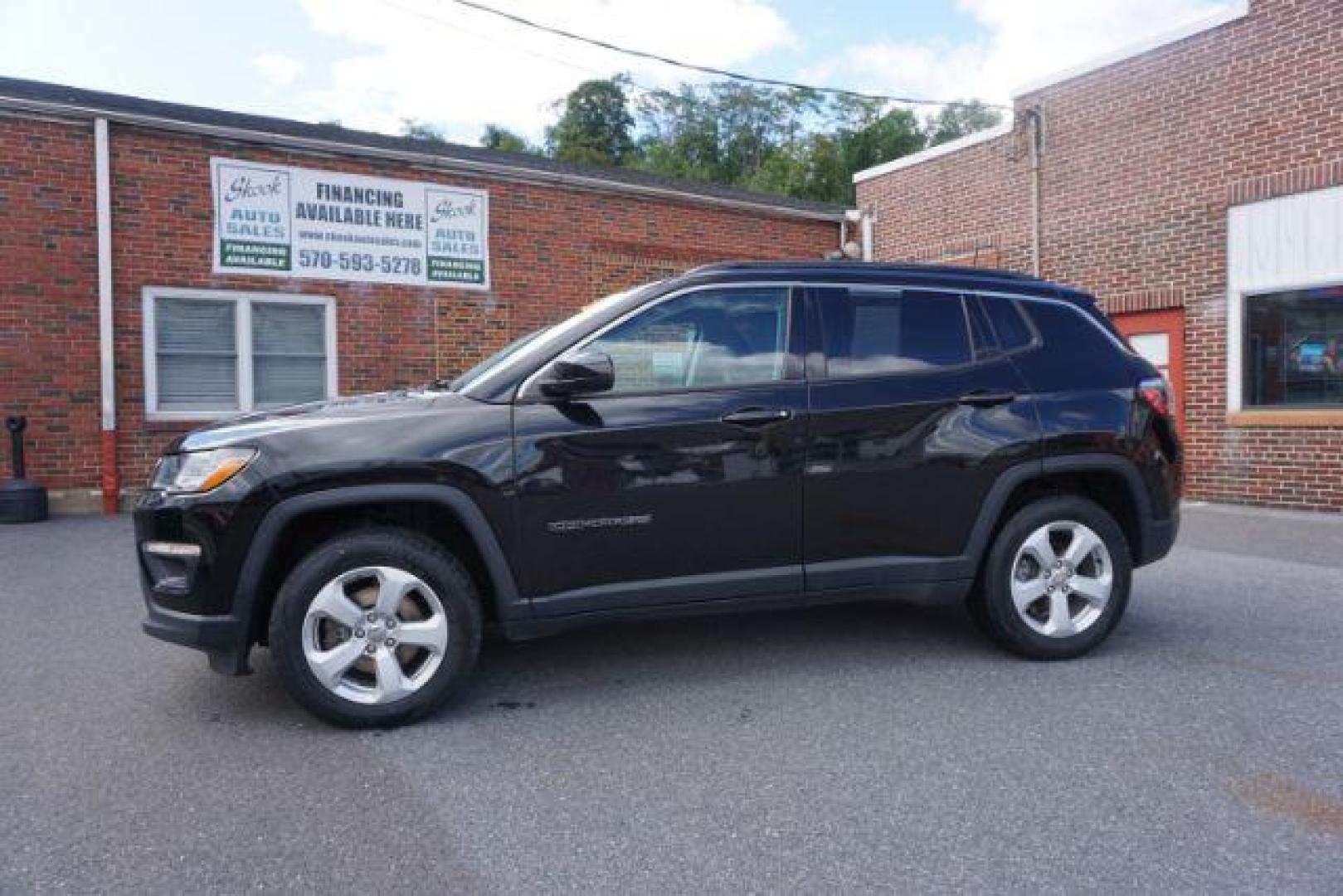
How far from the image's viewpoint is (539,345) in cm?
370

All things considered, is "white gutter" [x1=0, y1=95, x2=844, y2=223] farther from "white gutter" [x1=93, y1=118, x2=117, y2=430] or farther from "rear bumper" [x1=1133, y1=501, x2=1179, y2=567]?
"rear bumper" [x1=1133, y1=501, x2=1179, y2=567]

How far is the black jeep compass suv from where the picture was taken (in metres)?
3.33

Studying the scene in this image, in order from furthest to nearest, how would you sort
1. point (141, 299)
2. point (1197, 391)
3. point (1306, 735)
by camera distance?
point (1197, 391)
point (141, 299)
point (1306, 735)

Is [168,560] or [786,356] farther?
[786,356]

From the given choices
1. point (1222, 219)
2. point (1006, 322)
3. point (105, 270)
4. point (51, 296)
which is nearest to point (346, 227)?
point (105, 270)

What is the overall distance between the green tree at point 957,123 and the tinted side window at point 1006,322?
1643 inches

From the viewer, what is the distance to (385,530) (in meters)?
3.45

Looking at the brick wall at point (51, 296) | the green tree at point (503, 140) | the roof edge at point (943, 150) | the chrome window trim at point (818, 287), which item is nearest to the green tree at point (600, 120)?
the green tree at point (503, 140)

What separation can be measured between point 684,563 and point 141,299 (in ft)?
27.3

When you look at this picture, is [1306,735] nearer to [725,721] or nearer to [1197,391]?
[725,721]

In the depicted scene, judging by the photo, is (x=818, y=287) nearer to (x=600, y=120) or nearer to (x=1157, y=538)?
(x=1157, y=538)

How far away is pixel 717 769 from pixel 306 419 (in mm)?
2023

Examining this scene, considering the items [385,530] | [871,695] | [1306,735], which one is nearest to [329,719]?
[385,530]

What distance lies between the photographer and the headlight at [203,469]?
3.30 m
